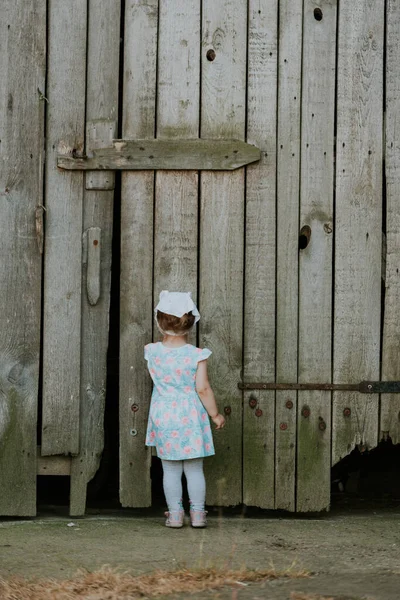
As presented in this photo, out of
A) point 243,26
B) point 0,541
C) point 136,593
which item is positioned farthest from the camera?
point 243,26

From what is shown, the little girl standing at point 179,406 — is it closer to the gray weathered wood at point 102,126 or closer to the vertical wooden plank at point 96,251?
the vertical wooden plank at point 96,251

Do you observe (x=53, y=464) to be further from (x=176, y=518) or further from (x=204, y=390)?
(x=204, y=390)

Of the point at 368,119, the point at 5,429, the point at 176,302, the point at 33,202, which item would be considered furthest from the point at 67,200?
the point at 368,119

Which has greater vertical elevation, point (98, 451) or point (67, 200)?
point (67, 200)

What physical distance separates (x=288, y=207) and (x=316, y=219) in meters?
0.15

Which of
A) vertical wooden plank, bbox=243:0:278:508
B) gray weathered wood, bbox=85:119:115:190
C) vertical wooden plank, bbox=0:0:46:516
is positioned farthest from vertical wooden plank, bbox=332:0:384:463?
vertical wooden plank, bbox=0:0:46:516

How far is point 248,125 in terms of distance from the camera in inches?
201

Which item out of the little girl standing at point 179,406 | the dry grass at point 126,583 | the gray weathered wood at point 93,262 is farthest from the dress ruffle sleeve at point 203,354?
the dry grass at point 126,583

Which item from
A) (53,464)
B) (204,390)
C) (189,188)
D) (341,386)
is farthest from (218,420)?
(189,188)

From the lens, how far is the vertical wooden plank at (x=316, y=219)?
16.7 ft

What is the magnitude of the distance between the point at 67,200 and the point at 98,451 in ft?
4.07

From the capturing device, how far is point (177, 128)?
5098 mm

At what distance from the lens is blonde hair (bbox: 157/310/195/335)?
484cm

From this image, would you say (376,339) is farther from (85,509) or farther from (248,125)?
(85,509)
